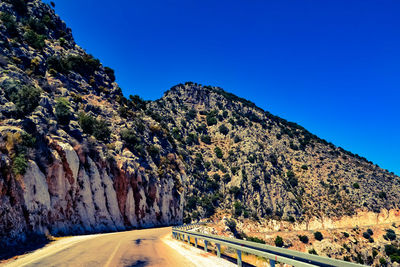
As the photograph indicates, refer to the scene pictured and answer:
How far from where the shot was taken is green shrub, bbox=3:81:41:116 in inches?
848

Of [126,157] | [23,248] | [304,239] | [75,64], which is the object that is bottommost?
[304,239]

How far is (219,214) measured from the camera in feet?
211

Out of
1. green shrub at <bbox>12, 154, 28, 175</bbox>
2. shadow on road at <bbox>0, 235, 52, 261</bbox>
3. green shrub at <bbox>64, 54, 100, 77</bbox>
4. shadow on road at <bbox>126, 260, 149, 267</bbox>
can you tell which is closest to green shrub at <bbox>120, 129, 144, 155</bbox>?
green shrub at <bbox>64, 54, 100, 77</bbox>

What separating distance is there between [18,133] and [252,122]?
9516cm

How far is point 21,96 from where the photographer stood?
2198 cm

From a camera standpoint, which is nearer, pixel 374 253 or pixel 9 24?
pixel 9 24

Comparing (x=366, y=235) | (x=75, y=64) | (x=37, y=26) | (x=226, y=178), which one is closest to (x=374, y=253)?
(x=366, y=235)

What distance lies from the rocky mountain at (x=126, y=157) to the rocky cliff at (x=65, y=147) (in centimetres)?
14

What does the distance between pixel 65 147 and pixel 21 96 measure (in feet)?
19.2

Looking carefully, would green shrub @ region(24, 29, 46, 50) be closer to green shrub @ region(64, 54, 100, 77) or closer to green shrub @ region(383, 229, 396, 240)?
green shrub @ region(64, 54, 100, 77)

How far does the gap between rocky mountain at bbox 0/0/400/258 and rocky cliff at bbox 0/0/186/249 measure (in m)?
0.14

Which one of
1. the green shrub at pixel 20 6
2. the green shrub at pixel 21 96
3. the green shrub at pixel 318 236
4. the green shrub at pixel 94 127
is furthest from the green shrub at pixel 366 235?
the green shrub at pixel 20 6

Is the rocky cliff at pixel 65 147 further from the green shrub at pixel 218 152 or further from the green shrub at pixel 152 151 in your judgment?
the green shrub at pixel 218 152

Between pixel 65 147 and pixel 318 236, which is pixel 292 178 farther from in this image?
pixel 65 147
